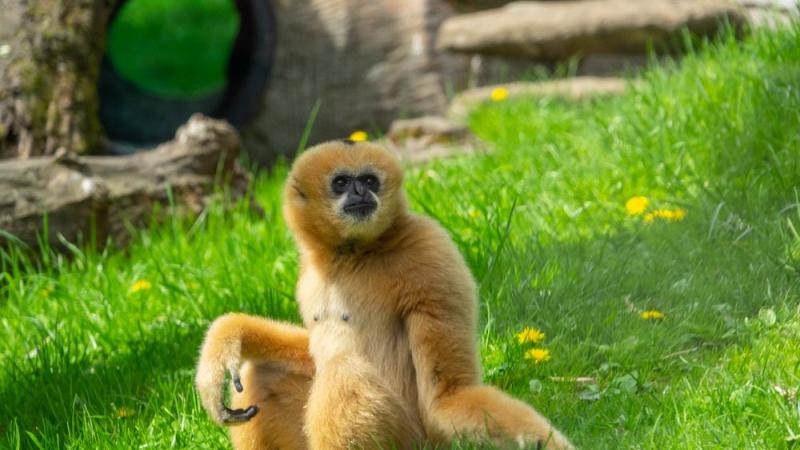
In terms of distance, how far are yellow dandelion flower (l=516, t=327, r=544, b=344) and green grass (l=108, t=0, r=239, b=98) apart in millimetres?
11921

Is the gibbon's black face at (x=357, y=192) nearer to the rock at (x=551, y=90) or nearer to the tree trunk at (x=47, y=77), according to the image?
the tree trunk at (x=47, y=77)

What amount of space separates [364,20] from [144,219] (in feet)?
14.4

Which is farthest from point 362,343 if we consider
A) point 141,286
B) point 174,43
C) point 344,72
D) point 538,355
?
point 174,43

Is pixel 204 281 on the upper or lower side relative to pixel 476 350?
Answer: lower

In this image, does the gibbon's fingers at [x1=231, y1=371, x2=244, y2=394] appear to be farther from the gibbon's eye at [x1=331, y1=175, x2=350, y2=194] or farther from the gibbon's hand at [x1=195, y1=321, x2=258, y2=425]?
the gibbon's eye at [x1=331, y1=175, x2=350, y2=194]

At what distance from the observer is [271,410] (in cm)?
410

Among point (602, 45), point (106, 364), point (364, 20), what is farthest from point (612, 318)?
point (364, 20)

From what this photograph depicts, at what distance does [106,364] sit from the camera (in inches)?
208

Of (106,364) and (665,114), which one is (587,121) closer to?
(665,114)

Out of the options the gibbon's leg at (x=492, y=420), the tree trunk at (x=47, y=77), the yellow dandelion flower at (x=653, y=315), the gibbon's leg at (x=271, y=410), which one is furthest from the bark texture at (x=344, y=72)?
the gibbon's leg at (x=492, y=420)

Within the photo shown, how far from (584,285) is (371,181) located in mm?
1446

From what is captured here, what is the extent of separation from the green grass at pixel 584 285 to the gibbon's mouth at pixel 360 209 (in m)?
1.02

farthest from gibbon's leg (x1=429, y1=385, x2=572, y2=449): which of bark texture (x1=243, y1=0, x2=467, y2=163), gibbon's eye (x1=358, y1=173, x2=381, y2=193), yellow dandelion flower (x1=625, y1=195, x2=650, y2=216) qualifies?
bark texture (x1=243, y1=0, x2=467, y2=163)

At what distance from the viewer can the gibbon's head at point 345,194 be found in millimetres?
4082
